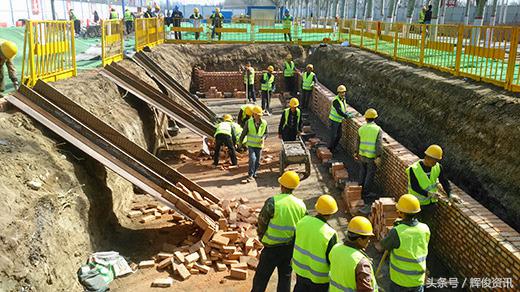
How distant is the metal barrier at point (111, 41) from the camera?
11672mm

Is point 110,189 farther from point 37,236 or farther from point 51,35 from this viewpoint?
point 51,35

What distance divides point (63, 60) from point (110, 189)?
3.77 m

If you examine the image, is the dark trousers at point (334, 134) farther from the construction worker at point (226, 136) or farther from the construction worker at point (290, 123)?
the construction worker at point (226, 136)

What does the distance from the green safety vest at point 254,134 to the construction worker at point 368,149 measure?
2.25m

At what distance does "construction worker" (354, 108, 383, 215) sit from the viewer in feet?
26.8

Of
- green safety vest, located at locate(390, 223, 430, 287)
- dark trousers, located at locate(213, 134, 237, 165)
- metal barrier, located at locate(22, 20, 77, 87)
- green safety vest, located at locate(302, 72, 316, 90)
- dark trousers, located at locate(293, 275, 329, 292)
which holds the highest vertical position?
metal barrier, located at locate(22, 20, 77, 87)

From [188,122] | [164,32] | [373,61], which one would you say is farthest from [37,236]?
[164,32]

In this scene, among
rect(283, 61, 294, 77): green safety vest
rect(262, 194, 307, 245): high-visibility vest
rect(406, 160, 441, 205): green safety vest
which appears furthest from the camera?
rect(283, 61, 294, 77): green safety vest

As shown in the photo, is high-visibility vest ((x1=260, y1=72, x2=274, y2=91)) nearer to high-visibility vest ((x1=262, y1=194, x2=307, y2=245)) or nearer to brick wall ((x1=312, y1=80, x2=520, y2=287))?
brick wall ((x1=312, y1=80, x2=520, y2=287))

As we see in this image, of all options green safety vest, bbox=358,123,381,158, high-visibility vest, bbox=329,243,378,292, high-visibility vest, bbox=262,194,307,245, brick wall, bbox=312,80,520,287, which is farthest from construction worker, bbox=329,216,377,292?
green safety vest, bbox=358,123,381,158

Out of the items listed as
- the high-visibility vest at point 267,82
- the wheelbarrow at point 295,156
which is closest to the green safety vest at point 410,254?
the wheelbarrow at point 295,156

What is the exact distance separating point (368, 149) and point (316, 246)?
173 inches

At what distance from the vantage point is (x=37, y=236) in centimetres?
489

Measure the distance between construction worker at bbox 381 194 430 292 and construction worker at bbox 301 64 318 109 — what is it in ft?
34.3
